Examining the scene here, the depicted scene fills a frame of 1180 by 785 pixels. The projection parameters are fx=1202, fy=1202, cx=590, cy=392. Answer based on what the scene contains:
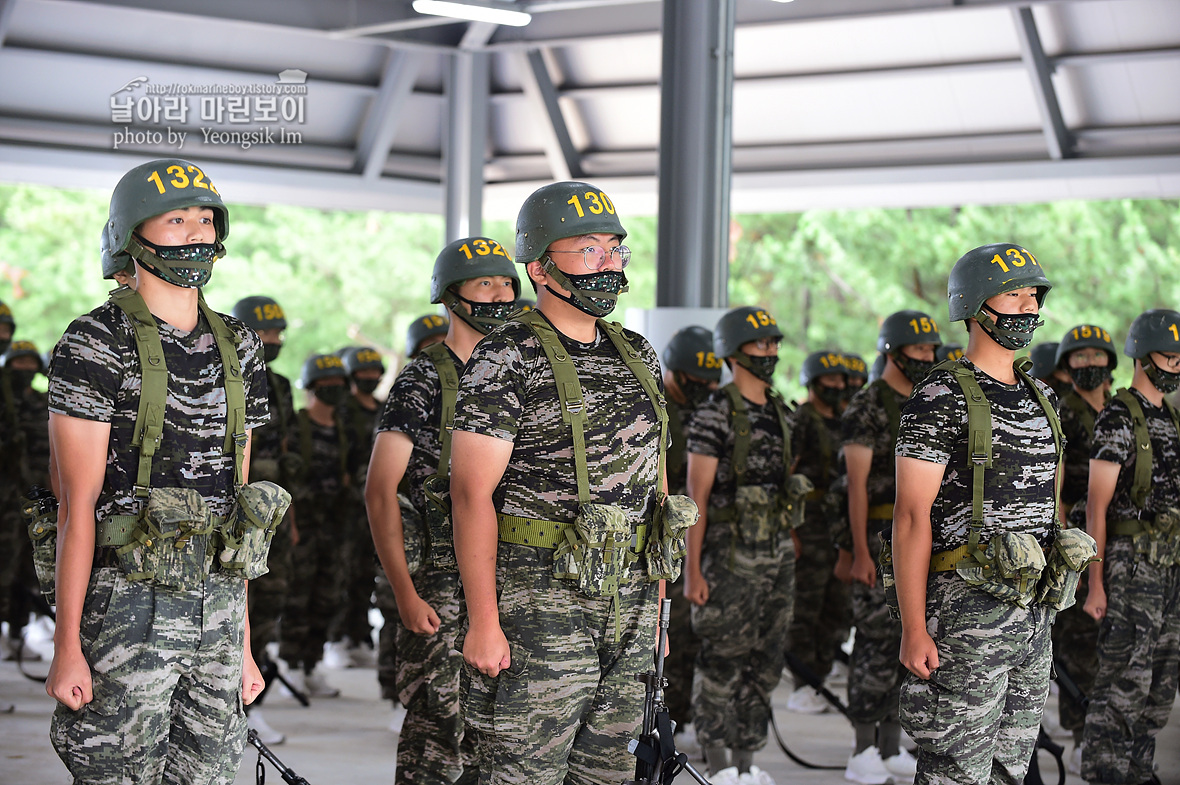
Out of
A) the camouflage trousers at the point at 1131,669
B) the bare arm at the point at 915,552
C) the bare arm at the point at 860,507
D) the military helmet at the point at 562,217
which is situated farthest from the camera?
the bare arm at the point at 860,507

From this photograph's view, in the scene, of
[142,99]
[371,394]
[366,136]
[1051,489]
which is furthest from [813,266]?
[1051,489]

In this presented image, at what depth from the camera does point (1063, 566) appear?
376cm

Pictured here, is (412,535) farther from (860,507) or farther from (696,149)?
(696,149)

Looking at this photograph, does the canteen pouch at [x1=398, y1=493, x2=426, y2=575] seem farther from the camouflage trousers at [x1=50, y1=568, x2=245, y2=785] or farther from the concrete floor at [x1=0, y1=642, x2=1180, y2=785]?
the concrete floor at [x1=0, y1=642, x2=1180, y2=785]

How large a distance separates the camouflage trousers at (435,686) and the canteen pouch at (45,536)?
137 centimetres

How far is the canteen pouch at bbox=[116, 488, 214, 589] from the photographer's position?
3055 millimetres

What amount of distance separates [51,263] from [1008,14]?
659 inches

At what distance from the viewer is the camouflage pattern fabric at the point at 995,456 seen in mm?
3795

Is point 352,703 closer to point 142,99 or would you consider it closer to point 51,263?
point 142,99

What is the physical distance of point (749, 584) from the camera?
18.7 ft

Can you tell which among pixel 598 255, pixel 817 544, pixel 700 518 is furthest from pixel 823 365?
pixel 598 255

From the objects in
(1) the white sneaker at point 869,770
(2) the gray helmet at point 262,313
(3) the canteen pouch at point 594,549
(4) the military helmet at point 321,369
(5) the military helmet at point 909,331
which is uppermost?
(2) the gray helmet at point 262,313

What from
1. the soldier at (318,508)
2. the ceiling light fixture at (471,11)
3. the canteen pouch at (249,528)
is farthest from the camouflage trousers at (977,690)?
the ceiling light fixture at (471,11)

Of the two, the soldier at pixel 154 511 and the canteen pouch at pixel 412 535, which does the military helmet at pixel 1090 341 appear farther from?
the soldier at pixel 154 511
